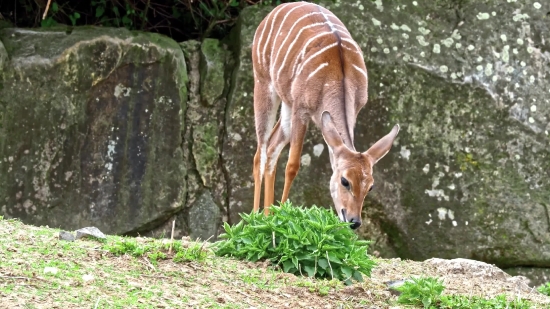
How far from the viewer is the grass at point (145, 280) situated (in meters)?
3.01

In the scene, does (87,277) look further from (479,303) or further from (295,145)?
(295,145)

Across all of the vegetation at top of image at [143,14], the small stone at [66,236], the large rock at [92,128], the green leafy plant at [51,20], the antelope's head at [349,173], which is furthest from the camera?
the vegetation at top of image at [143,14]

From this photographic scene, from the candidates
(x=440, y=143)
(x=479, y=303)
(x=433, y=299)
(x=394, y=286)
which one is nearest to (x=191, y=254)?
(x=394, y=286)

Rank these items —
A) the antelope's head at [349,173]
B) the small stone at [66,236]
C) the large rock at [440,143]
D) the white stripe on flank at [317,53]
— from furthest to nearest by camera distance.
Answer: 1. the large rock at [440,143]
2. the white stripe on flank at [317,53]
3. the antelope's head at [349,173]
4. the small stone at [66,236]

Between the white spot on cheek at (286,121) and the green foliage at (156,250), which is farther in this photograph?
the white spot on cheek at (286,121)

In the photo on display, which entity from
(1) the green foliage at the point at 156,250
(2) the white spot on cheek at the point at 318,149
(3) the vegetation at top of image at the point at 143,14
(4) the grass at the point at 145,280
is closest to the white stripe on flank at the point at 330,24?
(2) the white spot on cheek at the point at 318,149

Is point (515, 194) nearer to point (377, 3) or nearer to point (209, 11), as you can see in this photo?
point (377, 3)

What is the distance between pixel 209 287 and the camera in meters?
3.42

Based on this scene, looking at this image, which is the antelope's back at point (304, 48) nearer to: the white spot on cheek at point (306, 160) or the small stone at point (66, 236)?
the white spot on cheek at point (306, 160)

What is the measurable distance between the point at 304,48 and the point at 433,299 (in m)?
2.63

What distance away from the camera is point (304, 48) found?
5.86 metres

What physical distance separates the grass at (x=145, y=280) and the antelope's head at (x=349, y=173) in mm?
918

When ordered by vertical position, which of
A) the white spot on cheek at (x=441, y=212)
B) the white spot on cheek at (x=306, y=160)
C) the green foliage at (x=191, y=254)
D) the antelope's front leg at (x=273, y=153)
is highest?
the green foliage at (x=191, y=254)

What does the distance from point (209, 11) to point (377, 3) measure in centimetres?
139
